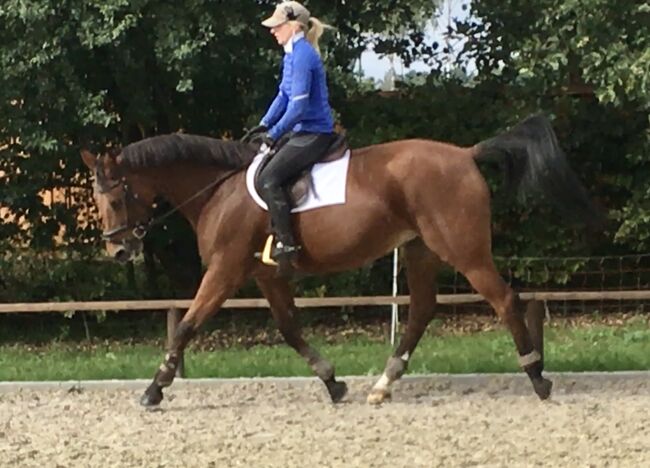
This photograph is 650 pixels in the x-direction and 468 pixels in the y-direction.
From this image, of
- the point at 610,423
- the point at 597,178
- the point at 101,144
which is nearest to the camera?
the point at 610,423

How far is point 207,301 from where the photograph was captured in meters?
7.31

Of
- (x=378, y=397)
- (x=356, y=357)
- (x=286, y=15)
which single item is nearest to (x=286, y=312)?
(x=378, y=397)

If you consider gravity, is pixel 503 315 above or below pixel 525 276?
above

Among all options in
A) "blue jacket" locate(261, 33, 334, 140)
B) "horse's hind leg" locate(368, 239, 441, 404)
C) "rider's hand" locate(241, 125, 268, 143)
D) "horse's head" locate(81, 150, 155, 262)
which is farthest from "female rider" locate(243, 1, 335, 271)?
"horse's hind leg" locate(368, 239, 441, 404)

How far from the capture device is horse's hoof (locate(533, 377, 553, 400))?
7410mm

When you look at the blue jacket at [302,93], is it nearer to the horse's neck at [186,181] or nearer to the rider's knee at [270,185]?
the rider's knee at [270,185]

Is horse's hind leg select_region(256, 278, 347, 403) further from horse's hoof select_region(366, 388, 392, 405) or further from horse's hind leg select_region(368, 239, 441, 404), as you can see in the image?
horse's hind leg select_region(368, 239, 441, 404)

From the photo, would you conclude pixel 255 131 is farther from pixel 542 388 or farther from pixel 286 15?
pixel 542 388

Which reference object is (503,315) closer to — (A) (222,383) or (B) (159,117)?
(A) (222,383)

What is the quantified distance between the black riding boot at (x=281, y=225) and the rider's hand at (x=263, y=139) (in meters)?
0.36

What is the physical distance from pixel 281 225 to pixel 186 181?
78 cm

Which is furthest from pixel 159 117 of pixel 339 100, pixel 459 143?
pixel 459 143

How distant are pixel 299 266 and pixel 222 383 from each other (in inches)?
54.9

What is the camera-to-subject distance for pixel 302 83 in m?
7.02
